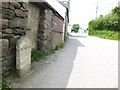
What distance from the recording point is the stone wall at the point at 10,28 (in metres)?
4.80

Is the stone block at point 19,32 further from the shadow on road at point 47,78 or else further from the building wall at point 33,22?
the building wall at point 33,22

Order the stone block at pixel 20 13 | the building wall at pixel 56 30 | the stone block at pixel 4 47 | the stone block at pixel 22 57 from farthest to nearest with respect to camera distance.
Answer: the building wall at pixel 56 30 < the stone block at pixel 20 13 < the stone block at pixel 22 57 < the stone block at pixel 4 47

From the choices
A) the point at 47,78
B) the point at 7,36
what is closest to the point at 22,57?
the point at 7,36

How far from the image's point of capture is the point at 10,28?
5.16 meters

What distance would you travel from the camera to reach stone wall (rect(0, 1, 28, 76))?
15.7ft

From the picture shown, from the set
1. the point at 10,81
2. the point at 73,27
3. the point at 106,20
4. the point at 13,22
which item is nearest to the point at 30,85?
the point at 10,81

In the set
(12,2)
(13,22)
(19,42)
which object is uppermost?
(12,2)

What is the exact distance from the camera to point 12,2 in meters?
5.06

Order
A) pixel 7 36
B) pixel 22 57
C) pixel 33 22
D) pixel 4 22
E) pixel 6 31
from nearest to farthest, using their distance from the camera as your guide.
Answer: pixel 4 22 < pixel 6 31 < pixel 7 36 < pixel 22 57 < pixel 33 22

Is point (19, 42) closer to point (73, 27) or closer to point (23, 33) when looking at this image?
point (23, 33)

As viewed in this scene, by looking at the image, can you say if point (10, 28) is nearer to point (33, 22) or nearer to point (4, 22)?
point (4, 22)

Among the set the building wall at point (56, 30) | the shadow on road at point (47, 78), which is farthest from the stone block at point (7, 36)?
the building wall at point (56, 30)

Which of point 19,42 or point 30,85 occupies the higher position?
point 19,42

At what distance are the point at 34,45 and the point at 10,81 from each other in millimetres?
3544
